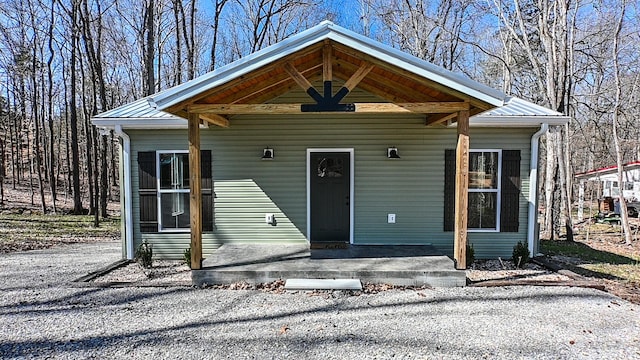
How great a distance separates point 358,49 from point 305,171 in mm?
2642

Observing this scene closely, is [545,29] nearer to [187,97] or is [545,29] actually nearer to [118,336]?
[187,97]

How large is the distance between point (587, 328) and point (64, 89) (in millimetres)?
21783

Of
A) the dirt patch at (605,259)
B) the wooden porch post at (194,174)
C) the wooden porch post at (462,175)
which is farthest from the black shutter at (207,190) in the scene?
the dirt patch at (605,259)

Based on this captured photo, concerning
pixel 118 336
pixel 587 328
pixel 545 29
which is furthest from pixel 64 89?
pixel 587 328

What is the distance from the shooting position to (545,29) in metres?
9.83

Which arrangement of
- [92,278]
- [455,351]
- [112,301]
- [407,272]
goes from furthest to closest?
[92,278], [407,272], [112,301], [455,351]

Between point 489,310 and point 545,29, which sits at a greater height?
point 545,29

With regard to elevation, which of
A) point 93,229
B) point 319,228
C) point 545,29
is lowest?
point 93,229

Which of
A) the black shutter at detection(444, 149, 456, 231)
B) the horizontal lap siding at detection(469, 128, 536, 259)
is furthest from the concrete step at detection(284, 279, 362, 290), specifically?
the horizontal lap siding at detection(469, 128, 536, 259)

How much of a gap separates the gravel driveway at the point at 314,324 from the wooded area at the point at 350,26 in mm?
6830

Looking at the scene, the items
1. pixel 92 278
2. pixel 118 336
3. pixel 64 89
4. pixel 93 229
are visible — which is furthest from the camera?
pixel 64 89

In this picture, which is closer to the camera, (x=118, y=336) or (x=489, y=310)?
(x=118, y=336)

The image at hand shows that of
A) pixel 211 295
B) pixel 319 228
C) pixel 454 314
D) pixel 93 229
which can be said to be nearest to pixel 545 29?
pixel 319 228

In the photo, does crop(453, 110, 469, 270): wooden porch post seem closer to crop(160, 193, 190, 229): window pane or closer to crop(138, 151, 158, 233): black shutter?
crop(160, 193, 190, 229): window pane
